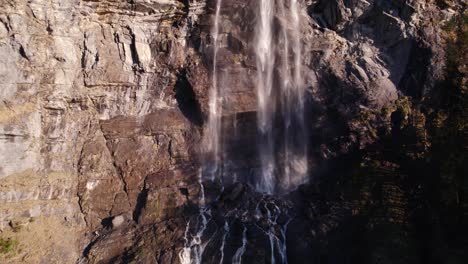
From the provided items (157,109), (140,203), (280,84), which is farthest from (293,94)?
(140,203)

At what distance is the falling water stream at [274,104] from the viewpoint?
18828 millimetres

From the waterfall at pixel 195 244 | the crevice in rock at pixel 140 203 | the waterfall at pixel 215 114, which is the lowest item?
the waterfall at pixel 195 244

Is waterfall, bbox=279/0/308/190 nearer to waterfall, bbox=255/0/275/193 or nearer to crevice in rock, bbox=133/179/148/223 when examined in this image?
waterfall, bbox=255/0/275/193

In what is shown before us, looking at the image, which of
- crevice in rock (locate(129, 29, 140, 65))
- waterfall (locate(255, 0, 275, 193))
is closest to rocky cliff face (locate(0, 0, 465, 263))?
crevice in rock (locate(129, 29, 140, 65))

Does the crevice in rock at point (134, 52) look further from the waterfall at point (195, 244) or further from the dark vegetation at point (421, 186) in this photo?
the dark vegetation at point (421, 186)

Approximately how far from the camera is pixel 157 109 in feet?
61.2

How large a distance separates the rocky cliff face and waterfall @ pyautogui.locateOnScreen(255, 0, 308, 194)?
0.48 meters

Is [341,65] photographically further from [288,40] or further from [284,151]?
[284,151]

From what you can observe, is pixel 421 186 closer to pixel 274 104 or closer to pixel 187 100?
pixel 274 104

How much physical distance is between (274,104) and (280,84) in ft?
3.30

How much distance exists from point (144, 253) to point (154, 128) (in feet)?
19.1

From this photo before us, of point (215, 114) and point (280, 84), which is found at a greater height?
point (280, 84)

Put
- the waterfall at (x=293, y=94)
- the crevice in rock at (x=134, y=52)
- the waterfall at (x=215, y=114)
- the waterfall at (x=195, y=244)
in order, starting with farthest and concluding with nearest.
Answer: the waterfall at (x=293, y=94) < the waterfall at (x=215, y=114) < the crevice in rock at (x=134, y=52) < the waterfall at (x=195, y=244)

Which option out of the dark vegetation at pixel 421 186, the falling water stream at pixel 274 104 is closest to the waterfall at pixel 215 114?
the falling water stream at pixel 274 104
